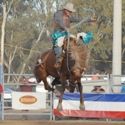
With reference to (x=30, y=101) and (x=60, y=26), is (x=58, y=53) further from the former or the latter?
(x=30, y=101)

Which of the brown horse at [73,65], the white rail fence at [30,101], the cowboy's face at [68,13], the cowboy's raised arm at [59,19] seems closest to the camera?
the brown horse at [73,65]

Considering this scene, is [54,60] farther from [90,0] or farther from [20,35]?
[20,35]

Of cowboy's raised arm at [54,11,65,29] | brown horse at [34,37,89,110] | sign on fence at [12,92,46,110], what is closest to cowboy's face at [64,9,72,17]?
cowboy's raised arm at [54,11,65,29]

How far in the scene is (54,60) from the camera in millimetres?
12195

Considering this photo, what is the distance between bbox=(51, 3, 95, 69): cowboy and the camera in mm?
11727

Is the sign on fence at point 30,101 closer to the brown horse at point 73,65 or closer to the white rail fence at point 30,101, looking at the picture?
the white rail fence at point 30,101

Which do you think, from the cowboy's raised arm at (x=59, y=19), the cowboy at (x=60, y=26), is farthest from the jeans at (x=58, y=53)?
the cowboy's raised arm at (x=59, y=19)

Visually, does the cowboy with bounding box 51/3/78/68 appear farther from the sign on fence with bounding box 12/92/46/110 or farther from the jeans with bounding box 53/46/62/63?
the sign on fence with bounding box 12/92/46/110

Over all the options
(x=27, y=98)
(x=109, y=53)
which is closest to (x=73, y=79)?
(x=27, y=98)

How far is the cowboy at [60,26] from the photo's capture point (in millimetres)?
11727

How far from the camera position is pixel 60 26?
11742mm

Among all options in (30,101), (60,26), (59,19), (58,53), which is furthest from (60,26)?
(30,101)

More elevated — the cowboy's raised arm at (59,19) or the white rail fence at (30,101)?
the cowboy's raised arm at (59,19)

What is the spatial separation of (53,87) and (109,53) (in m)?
42.7
